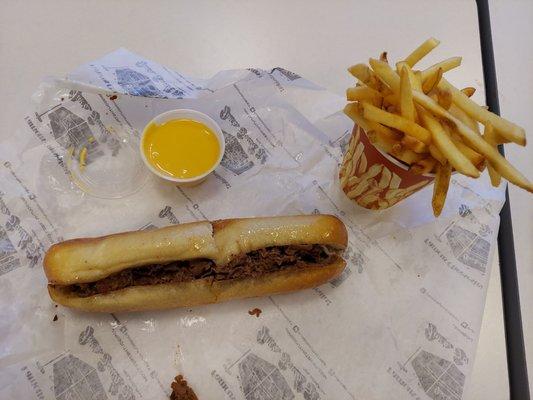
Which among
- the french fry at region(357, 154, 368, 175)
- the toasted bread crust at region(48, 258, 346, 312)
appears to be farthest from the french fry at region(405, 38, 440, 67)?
the toasted bread crust at region(48, 258, 346, 312)

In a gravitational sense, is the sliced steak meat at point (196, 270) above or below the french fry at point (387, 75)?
below

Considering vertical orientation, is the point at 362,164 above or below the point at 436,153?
below

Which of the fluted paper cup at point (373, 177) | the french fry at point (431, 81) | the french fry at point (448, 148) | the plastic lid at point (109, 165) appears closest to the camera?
the french fry at point (448, 148)

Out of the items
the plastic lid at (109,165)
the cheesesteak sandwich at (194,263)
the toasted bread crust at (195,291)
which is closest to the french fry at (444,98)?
the cheesesteak sandwich at (194,263)

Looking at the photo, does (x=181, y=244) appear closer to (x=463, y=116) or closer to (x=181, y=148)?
(x=181, y=148)

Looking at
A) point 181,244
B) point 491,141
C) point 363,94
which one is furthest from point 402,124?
point 181,244

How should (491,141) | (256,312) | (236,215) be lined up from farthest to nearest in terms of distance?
(236,215), (256,312), (491,141)

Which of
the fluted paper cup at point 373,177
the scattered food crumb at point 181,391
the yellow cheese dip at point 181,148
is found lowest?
the scattered food crumb at point 181,391

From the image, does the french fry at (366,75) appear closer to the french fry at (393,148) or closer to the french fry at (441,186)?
the french fry at (393,148)
